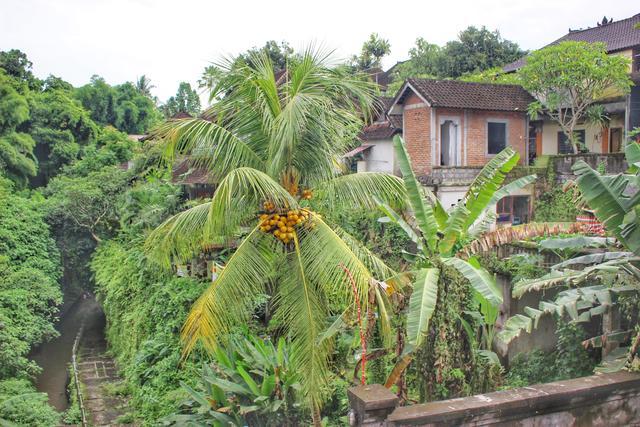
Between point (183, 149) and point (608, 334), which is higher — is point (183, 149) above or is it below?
above

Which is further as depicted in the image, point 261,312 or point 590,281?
point 261,312

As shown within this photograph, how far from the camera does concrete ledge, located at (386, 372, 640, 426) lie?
6.01m

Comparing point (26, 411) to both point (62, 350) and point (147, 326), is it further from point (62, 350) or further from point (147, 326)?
point (62, 350)

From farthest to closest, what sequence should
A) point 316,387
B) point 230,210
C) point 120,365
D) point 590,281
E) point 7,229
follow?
point 7,229, point 120,365, point 590,281, point 230,210, point 316,387

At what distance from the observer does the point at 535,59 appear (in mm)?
21203

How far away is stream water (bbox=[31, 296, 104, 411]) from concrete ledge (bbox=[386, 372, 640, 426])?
14071 millimetres

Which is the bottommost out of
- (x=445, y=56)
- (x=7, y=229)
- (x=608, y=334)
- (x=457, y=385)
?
(x=457, y=385)

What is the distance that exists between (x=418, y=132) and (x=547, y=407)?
51.4 feet

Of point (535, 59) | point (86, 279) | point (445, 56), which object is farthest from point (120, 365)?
point (445, 56)

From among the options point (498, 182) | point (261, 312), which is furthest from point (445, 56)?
point (498, 182)

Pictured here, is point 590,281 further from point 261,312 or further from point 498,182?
point 261,312

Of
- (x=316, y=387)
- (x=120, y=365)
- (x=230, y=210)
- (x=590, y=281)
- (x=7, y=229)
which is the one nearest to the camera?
(x=316, y=387)

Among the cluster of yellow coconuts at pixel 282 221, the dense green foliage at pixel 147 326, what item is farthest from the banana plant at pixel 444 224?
the dense green foliage at pixel 147 326

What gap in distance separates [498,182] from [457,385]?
2.97 m
